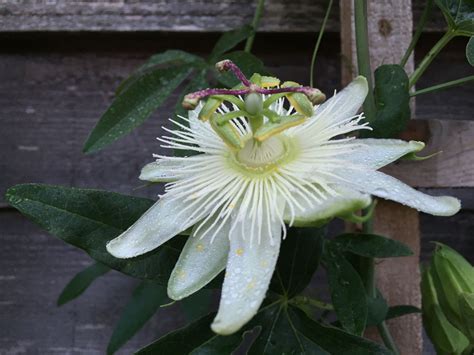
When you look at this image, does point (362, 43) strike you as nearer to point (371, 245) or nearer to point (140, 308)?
point (371, 245)

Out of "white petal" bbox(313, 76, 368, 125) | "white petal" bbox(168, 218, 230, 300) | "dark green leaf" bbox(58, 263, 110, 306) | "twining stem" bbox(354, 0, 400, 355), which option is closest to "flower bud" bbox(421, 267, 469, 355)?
"twining stem" bbox(354, 0, 400, 355)

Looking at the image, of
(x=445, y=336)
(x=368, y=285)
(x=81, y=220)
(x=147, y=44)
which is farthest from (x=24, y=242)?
(x=445, y=336)

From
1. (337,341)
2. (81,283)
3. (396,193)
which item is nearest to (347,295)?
(337,341)

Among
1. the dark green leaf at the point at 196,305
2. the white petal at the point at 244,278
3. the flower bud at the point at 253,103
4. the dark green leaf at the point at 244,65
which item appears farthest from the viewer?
the dark green leaf at the point at 196,305

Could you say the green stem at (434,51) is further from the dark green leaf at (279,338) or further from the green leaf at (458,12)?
the dark green leaf at (279,338)

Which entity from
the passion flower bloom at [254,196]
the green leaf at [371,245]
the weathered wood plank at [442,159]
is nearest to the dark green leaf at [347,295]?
the green leaf at [371,245]

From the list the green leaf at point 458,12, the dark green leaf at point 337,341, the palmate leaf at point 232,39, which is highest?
the green leaf at point 458,12

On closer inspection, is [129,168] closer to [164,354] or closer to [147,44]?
[147,44]
